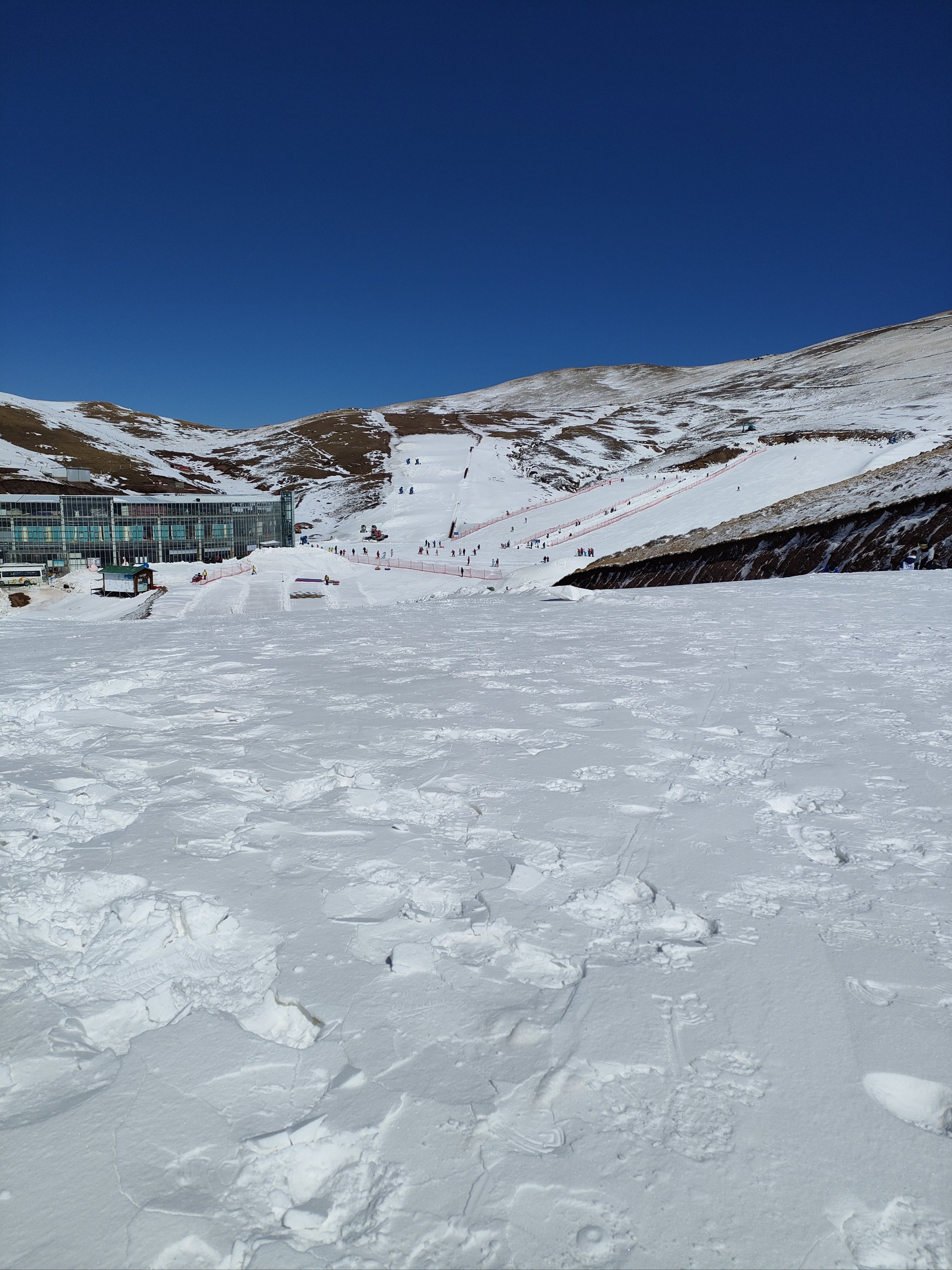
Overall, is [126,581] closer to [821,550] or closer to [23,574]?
[23,574]

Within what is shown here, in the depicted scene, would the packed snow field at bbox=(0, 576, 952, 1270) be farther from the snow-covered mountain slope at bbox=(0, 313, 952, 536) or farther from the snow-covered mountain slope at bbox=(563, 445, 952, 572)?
the snow-covered mountain slope at bbox=(0, 313, 952, 536)

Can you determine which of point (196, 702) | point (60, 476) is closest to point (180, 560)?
point (60, 476)

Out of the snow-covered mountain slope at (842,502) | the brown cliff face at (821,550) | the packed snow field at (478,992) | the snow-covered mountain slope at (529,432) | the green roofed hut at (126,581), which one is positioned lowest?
the packed snow field at (478,992)

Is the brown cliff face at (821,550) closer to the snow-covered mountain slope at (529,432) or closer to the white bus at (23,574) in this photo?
the snow-covered mountain slope at (529,432)

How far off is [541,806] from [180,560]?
66262mm

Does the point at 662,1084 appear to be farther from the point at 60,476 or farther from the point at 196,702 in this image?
the point at 60,476

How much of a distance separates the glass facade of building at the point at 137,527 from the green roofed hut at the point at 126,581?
18.3 m

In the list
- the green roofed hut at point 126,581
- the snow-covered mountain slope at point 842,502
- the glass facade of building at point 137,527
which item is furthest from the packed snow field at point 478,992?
the glass facade of building at point 137,527

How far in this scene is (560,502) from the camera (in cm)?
6309

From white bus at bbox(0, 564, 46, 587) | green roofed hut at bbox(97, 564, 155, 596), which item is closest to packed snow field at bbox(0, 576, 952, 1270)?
green roofed hut at bbox(97, 564, 155, 596)

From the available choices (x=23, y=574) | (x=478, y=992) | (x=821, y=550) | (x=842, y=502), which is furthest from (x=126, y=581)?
(x=478, y=992)

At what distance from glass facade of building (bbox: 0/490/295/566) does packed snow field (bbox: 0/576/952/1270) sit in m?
60.5

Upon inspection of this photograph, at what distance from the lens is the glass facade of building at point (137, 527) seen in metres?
58.0

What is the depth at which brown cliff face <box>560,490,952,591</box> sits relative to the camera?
1883 centimetres
